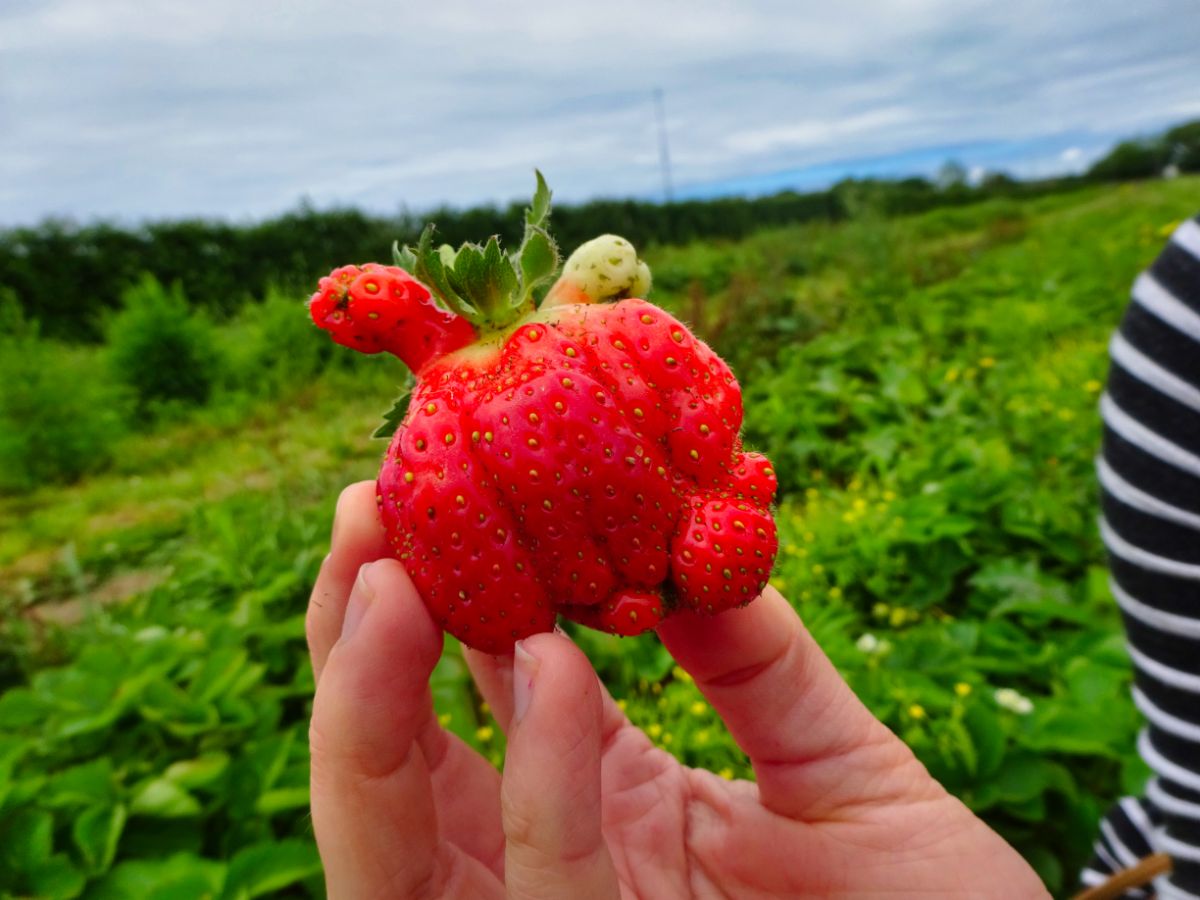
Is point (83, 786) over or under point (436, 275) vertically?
under

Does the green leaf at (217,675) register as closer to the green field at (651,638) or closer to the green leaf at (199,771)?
the green field at (651,638)

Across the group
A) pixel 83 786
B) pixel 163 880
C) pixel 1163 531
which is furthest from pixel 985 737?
pixel 83 786

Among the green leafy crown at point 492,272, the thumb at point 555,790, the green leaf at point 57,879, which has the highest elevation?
the green leafy crown at point 492,272

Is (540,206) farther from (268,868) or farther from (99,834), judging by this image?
(99,834)

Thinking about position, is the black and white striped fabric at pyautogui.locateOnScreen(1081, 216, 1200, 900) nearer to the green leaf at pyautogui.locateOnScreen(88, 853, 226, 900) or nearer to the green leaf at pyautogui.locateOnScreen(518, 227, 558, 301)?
the green leaf at pyautogui.locateOnScreen(518, 227, 558, 301)

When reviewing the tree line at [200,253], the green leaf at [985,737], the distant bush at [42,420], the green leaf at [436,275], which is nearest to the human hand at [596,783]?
the green leaf at [436,275]

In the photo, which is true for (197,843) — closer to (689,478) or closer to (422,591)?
(422,591)

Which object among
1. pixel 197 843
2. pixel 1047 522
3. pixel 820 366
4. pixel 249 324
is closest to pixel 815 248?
pixel 820 366
